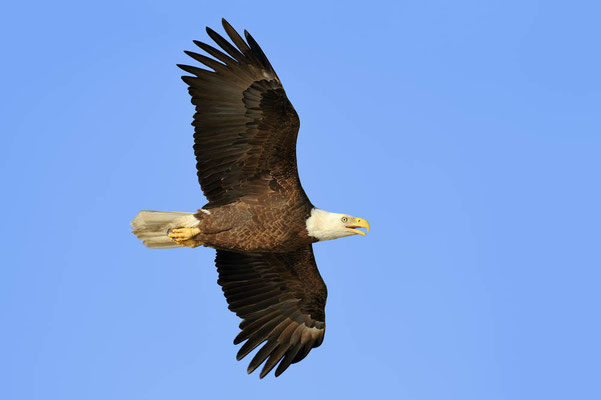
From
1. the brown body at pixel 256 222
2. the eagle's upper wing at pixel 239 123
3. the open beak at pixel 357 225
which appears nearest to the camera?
the eagle's upper wing at pixel 239 123

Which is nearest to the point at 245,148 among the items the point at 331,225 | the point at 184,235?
the point at 184,235

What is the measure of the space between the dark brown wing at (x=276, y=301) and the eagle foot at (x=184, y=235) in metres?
1.06

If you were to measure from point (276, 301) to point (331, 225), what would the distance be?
6.18 feet

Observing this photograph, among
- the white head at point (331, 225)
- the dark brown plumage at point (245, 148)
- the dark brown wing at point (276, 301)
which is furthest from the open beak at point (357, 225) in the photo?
the dark brown wing at point (276, 301)

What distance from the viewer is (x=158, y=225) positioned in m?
13.6

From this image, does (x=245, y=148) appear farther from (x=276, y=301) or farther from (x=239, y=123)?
(x=276, y=301)

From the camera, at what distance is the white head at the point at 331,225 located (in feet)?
43.8

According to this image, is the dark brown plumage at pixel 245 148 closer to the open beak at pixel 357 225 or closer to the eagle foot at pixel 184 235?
the eagle foot at pixel 184 235

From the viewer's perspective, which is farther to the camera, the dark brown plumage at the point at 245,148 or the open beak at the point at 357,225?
the open beak at the point at 357,225

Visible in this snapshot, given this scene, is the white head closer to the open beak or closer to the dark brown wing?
the open beak

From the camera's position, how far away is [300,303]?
48.2 ft

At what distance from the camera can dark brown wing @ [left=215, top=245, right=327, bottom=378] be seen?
14.4 meters

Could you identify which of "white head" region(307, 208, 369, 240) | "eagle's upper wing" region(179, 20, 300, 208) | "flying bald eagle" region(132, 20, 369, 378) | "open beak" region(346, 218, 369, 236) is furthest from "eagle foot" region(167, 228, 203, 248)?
"open beak" region(346, 218, 369, 236)

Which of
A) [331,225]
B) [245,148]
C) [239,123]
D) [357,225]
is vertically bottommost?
[331,225]
